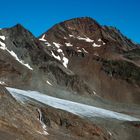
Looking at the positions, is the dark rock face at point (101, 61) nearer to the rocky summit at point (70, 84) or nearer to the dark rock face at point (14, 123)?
the rocky summit at point (70, 84)

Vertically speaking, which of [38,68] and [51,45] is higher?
[51,45]

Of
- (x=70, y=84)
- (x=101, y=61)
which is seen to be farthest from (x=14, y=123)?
(x=101, y=61)

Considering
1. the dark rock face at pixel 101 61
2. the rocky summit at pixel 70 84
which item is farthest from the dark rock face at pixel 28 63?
the dark rock face at pixel 101 61

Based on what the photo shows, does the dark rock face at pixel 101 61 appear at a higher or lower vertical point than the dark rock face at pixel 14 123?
higher

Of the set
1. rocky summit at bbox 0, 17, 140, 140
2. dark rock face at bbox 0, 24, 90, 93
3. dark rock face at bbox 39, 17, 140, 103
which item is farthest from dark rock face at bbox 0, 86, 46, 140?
dark rock face at bbox 39, 17, 140, 103

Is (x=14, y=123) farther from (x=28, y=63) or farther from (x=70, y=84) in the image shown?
(x=28, y=63)

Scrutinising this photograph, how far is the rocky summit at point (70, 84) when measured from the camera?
160 ft

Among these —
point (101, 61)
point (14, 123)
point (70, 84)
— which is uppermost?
point (101, 61)

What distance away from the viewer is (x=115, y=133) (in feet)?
194

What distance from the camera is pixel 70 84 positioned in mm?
126938

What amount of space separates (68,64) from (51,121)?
11122 centimetres

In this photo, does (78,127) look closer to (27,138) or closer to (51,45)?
(27,138)

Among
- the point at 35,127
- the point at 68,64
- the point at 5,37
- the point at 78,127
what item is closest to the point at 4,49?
the point at 5,37

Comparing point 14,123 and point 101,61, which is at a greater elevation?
point 101,61
